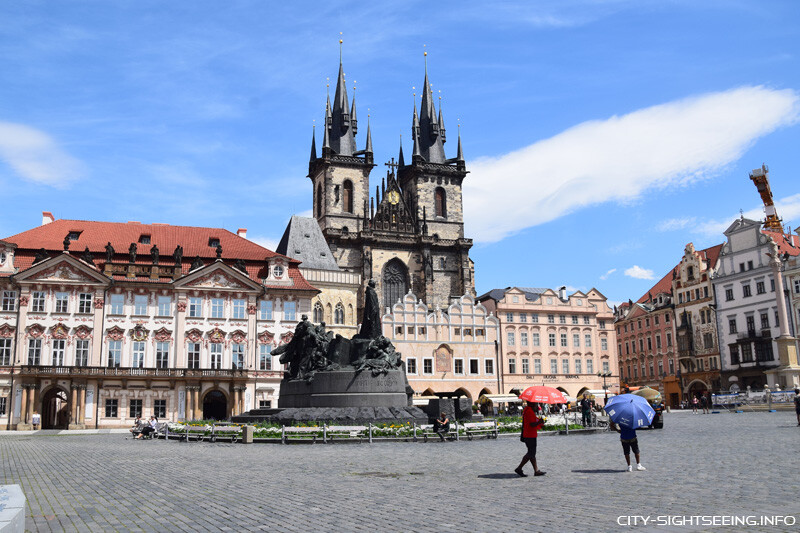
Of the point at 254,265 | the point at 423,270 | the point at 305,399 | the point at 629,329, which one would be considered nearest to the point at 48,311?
the point at 254,265

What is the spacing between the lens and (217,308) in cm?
5212

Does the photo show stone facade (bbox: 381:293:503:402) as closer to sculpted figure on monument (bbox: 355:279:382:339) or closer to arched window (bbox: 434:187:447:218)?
arched window (bbox: 434:187:447:218)

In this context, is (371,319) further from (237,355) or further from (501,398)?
(501,398)

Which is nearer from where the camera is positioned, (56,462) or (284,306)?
(56,462)

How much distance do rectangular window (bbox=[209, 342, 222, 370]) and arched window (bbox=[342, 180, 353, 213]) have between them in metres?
35.1

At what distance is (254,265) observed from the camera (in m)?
55.1

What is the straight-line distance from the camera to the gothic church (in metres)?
80.3

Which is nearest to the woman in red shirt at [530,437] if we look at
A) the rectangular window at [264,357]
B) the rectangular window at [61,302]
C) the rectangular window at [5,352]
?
the rectangular window at [264,357]

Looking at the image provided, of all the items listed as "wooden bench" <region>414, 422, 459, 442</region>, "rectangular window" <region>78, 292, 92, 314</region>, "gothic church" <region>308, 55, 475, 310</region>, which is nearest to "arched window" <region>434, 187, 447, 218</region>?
"gothic church" <region>308, 55, 475, 310</region>

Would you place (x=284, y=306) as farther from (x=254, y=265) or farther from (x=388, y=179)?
(x=388, y=179)

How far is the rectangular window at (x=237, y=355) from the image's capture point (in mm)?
51812

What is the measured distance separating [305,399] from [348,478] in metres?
12.6

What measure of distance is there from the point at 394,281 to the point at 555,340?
19.2m

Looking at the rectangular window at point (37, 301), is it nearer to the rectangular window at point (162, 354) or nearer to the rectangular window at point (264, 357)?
the rectangular window at point (162, 354)
